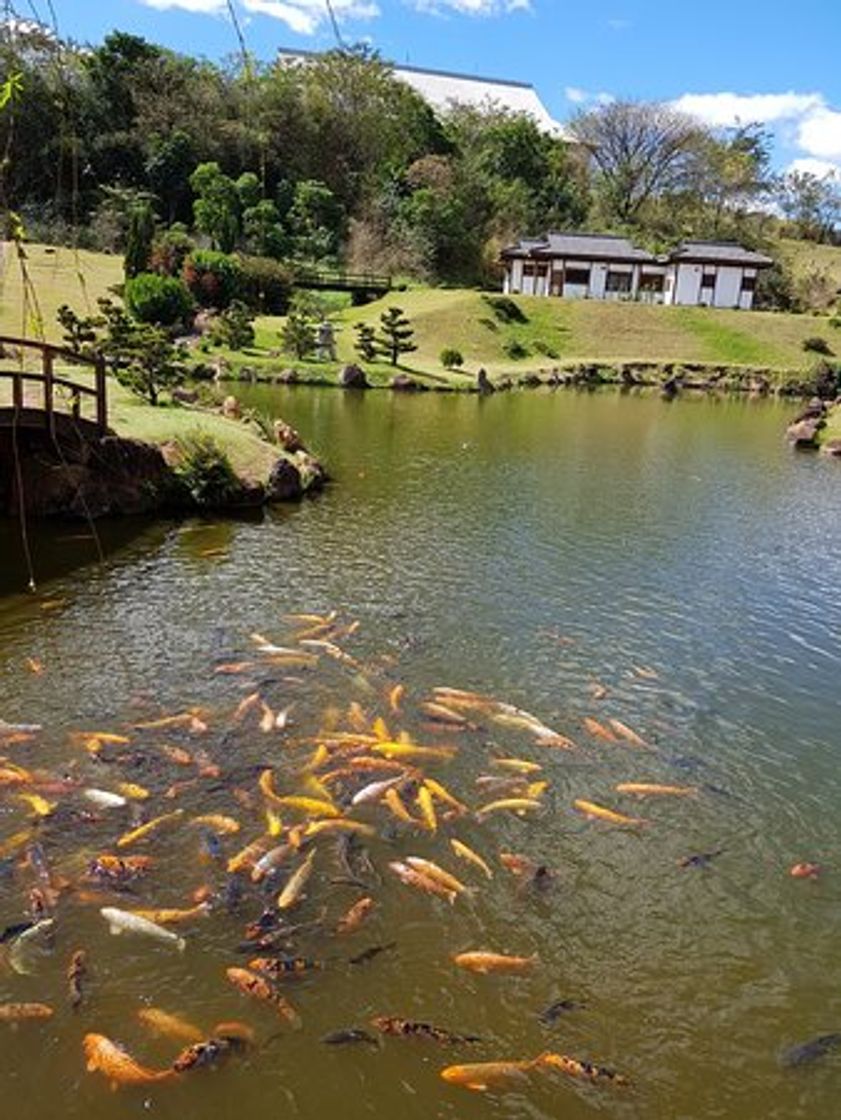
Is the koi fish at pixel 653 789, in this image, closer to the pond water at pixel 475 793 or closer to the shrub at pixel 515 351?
the pond water at pixel 475 793

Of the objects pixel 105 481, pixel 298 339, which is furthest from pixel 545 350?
pixel 105 481

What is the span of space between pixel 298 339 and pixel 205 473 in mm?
29628

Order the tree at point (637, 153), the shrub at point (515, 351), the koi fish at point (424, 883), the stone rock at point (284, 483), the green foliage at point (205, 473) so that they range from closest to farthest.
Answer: the koi fish at point (424, 883) < the green foliage at point (205, 473) < the stone rock at point (284, 483) < the shrub at point (515, 351) < the tree at point (637, 153)

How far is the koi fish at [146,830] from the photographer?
8.90 metres

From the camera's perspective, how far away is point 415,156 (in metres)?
81.1

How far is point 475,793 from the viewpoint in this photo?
10289 mm

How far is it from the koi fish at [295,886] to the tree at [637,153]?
88.3 m

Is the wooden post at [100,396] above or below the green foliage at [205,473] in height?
above

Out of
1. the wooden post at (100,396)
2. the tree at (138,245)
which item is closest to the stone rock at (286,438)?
the wooden post at (100,396)

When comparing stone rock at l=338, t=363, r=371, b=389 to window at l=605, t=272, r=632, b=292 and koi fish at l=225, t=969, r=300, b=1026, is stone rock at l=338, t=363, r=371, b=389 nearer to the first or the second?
window at l=605, t=272, r=632, b=292

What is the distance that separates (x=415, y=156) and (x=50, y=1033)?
83.6m

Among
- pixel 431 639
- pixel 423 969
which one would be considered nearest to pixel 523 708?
pixel 431 639

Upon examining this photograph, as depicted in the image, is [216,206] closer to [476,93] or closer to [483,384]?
[483,384]

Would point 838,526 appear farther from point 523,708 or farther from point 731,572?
point 523,708
